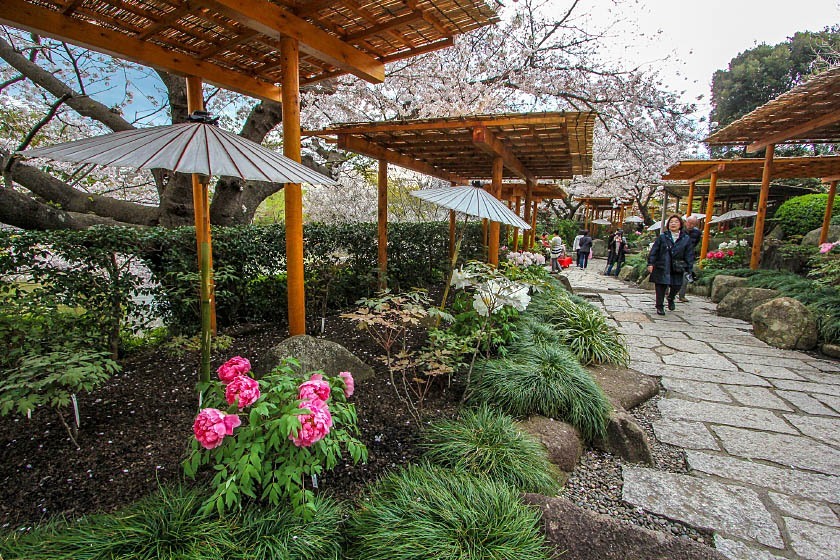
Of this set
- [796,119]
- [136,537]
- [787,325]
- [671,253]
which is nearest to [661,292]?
[671,253]

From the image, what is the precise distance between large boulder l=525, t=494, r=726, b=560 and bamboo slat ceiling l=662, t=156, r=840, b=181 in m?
9.99

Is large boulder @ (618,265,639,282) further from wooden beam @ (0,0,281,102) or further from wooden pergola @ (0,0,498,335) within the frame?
wooden beam @ (0,0,281,102)

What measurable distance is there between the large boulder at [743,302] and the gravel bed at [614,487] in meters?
4.76

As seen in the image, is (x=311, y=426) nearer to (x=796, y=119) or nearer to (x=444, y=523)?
(x=444, y=523)

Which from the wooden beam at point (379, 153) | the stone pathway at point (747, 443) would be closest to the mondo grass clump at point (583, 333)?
the stone pathway at point (747, 443)

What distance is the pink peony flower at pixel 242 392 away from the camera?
58.7 inches

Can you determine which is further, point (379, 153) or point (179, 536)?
point (379, 153)

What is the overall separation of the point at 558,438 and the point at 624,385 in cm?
146

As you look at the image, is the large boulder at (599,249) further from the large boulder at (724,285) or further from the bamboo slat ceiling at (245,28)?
the bamboo slat ceiling at (245,28)

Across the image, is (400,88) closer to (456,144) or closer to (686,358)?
(456,144)

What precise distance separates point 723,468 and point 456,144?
4.31 m

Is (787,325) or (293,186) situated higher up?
(293,186)

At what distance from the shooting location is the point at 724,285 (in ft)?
24.8

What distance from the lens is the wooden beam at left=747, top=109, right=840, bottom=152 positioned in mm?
5798
